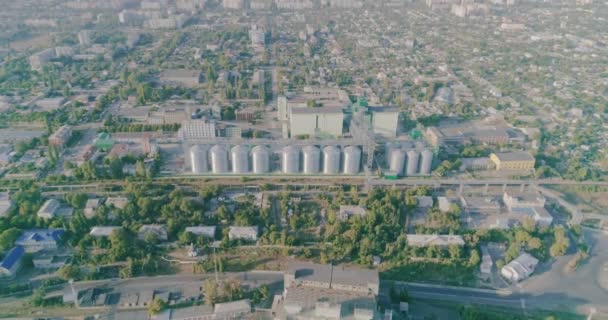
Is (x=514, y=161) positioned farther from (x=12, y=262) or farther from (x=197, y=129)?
(x=12, y=262)

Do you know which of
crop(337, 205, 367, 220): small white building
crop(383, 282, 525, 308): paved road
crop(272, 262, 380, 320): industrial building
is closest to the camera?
crop(272, 262, 380, 320): industrial building

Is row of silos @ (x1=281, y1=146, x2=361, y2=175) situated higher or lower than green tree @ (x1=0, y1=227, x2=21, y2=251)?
higher

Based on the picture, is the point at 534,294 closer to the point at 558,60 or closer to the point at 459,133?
the point at 459,133

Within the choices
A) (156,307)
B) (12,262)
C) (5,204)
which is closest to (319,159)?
(156,307)

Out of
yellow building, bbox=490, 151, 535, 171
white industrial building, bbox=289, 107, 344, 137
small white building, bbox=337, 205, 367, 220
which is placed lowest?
small white building, bbox=337, 205, 367, 220

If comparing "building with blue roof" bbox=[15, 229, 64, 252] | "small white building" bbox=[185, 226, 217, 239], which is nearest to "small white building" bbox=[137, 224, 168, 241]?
"small white building" bbox=[185, 226, 217, 239]

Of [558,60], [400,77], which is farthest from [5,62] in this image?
[558,60]

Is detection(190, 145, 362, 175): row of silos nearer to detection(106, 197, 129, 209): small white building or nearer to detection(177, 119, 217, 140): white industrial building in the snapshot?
detection(177, 119, 217, 140): white industrial building

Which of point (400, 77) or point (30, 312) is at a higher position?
point (400, 77)
